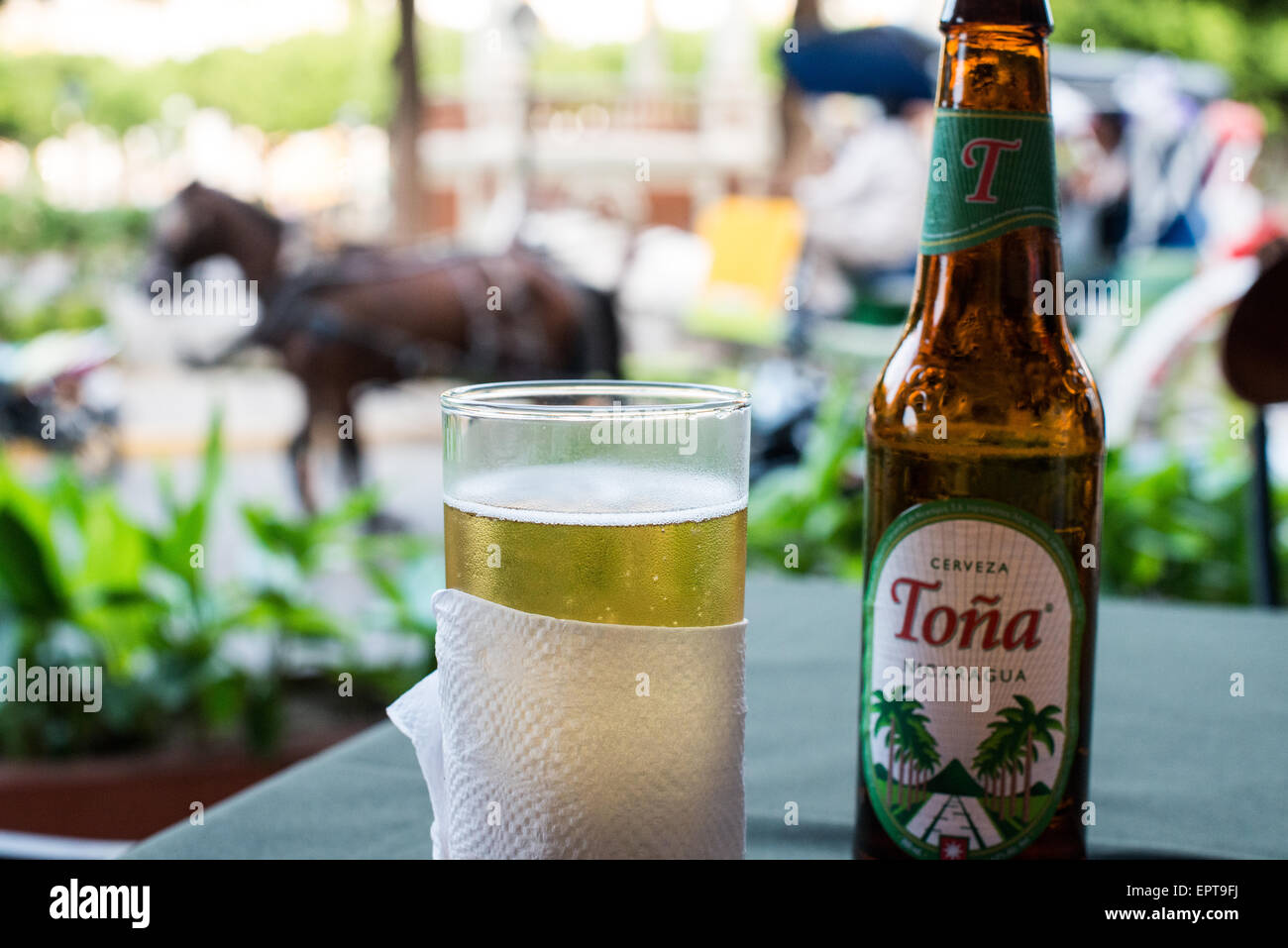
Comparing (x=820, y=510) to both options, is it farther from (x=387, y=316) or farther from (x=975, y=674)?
(x=387, y=316)

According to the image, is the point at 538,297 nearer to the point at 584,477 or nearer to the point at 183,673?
the point at 183,673

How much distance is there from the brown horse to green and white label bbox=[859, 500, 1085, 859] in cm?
462

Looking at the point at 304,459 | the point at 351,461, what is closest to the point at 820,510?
the point at 351,461

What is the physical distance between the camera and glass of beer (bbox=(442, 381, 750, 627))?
511 mm

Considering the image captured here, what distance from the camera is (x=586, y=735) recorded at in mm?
499

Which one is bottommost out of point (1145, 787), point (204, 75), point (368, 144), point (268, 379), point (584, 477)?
point (268, 379)

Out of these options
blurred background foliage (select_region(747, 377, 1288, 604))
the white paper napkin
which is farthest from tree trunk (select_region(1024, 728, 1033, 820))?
blurred background foliage (select_region(747, 377, 1288, 604))

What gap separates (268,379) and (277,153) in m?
5.40

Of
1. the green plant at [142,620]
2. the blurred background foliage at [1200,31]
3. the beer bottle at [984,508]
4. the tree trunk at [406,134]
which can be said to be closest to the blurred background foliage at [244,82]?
the blurred background foliage at [1200,31]

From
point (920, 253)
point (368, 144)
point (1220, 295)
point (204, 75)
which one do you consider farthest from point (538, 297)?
point (204, 75)

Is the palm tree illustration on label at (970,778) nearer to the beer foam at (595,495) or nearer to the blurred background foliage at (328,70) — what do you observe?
the beer foam at (595,495)

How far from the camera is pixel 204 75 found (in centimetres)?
1489

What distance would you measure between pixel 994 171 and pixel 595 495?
28cm
